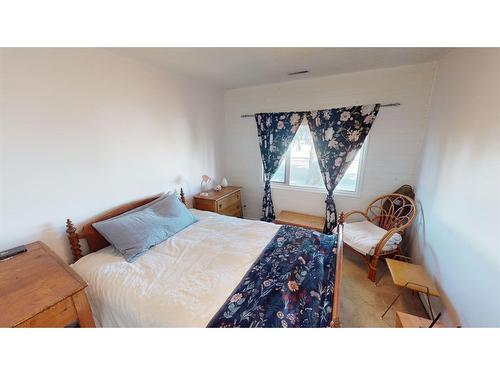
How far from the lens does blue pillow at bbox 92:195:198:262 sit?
1.56 metres

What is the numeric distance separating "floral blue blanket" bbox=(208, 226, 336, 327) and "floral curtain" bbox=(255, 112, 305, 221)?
5.19 feet

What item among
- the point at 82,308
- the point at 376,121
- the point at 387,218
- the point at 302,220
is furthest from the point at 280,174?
the point at 82,308

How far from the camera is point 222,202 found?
2.80m

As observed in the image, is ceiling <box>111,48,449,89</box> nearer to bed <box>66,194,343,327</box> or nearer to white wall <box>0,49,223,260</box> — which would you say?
white wall <box>0,49,223,260</box>

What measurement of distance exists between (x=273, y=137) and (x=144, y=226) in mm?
2152

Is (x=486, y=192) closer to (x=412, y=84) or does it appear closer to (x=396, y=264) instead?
(x=396, y=264)

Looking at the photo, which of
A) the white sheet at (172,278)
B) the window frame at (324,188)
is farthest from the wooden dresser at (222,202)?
the white sheet at (172,278)

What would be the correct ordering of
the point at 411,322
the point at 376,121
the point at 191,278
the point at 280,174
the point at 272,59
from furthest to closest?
the point at 280,174
the point at 376,121
the point at 272,59
the point at 191,278
the point at 411,322

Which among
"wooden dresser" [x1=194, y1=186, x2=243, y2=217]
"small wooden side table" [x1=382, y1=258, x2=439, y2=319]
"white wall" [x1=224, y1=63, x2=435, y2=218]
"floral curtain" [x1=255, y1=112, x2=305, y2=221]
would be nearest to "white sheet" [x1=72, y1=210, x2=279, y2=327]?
"wooden dresser" [x1=194, y1=186, x2=243, y2=217]

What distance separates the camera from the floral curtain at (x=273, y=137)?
2859 millimetres

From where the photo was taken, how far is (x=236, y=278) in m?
1.30

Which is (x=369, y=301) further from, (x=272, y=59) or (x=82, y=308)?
(x=272, y=59)
